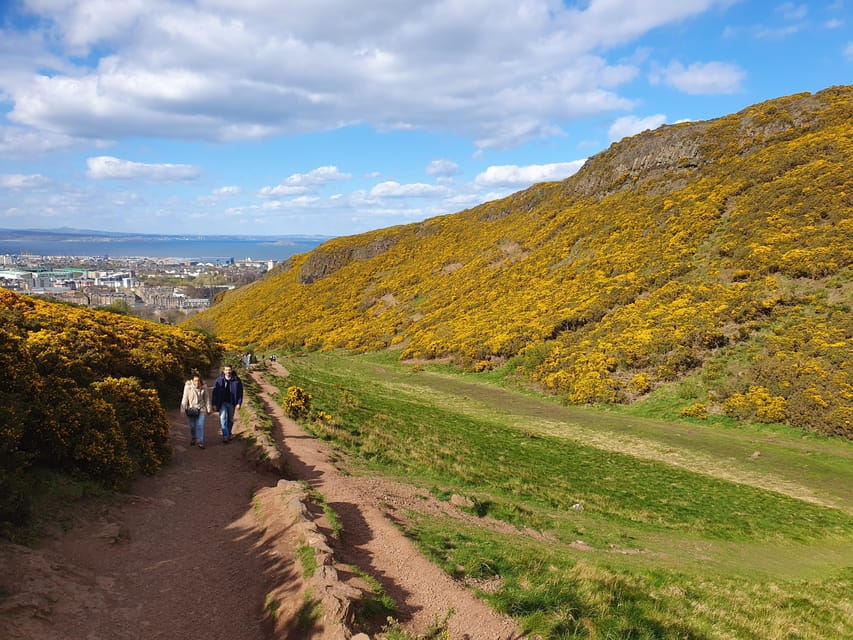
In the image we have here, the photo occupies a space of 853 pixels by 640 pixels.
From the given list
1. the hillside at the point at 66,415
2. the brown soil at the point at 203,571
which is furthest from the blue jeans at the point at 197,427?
the brown soil at the point at 203,571

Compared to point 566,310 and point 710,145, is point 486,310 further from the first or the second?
point 710,145

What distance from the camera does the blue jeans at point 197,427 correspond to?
47.0 ft

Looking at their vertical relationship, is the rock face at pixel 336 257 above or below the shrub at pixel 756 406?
above

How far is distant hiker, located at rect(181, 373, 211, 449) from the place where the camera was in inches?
557

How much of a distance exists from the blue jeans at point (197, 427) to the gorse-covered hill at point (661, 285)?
23100 mm

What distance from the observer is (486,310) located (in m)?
49.0

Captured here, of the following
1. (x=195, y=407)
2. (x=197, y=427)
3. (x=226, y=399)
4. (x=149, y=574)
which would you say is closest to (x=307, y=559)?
(x=149, y=574)

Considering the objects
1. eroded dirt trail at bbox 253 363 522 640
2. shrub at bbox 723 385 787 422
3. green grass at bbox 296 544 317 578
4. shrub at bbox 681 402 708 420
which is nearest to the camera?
eroded dirt trail at bbox 253 363 522 640

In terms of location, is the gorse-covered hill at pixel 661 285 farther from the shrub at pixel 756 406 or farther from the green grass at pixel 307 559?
the green grass at pixel 307 559

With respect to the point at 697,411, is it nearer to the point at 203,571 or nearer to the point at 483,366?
the point at 483,366

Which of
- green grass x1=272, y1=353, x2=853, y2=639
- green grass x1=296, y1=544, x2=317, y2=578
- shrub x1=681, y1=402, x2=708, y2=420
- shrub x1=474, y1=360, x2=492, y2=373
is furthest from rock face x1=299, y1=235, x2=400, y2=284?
green grass x1=296, y1=544, x2=317, y2=578

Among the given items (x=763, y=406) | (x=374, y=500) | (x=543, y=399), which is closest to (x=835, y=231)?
(x=763, y=406)

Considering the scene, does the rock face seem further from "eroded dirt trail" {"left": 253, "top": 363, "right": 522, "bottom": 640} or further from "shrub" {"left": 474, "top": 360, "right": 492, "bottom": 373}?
"eroded dirt trail" {"left": 253, "top": 363, "right": 522, "bottom": 640}

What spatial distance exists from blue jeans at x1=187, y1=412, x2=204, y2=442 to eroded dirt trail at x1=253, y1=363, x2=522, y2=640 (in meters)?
2.61
